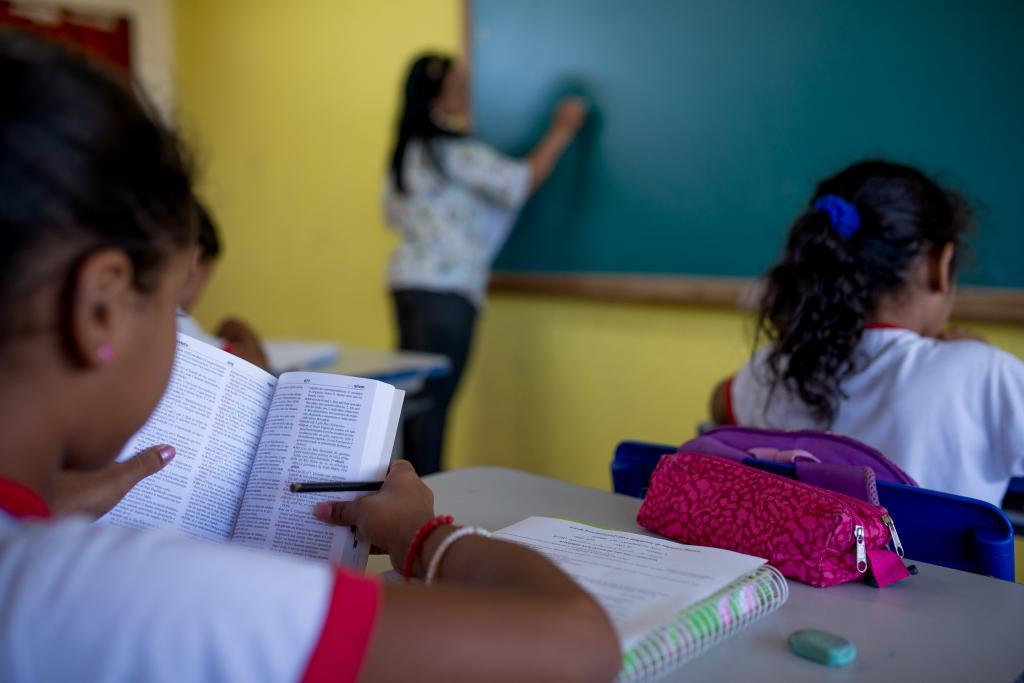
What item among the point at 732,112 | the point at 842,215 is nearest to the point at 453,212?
the point at 732,112

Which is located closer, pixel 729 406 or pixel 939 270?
pixel 939 270

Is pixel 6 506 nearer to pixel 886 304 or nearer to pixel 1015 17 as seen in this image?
pixel 886 304

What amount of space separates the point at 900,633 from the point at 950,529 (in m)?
0.21

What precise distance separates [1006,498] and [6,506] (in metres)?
1.34

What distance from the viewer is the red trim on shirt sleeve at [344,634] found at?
468 mm

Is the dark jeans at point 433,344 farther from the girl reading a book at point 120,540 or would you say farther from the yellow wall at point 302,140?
the girl reading a book at point 120,540

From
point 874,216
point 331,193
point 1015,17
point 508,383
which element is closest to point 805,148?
point 1015,17

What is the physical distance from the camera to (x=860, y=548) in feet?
2.60

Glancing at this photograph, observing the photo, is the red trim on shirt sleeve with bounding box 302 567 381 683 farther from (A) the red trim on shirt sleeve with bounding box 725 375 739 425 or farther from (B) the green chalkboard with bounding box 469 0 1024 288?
(B) the green chalkboard with bounding box 469 0 1024 288

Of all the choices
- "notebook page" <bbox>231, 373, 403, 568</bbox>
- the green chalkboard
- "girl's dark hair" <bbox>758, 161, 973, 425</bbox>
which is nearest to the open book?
"notebook page" <bbox>231, 373, 403, 568</bbox>

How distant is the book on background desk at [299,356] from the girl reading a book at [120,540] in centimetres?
152

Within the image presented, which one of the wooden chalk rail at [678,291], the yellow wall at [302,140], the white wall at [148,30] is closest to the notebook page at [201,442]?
the wooden chalk rail at [678,291]

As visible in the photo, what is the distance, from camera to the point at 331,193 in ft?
12.4

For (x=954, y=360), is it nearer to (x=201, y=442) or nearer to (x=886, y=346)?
(x=886, y=346)
